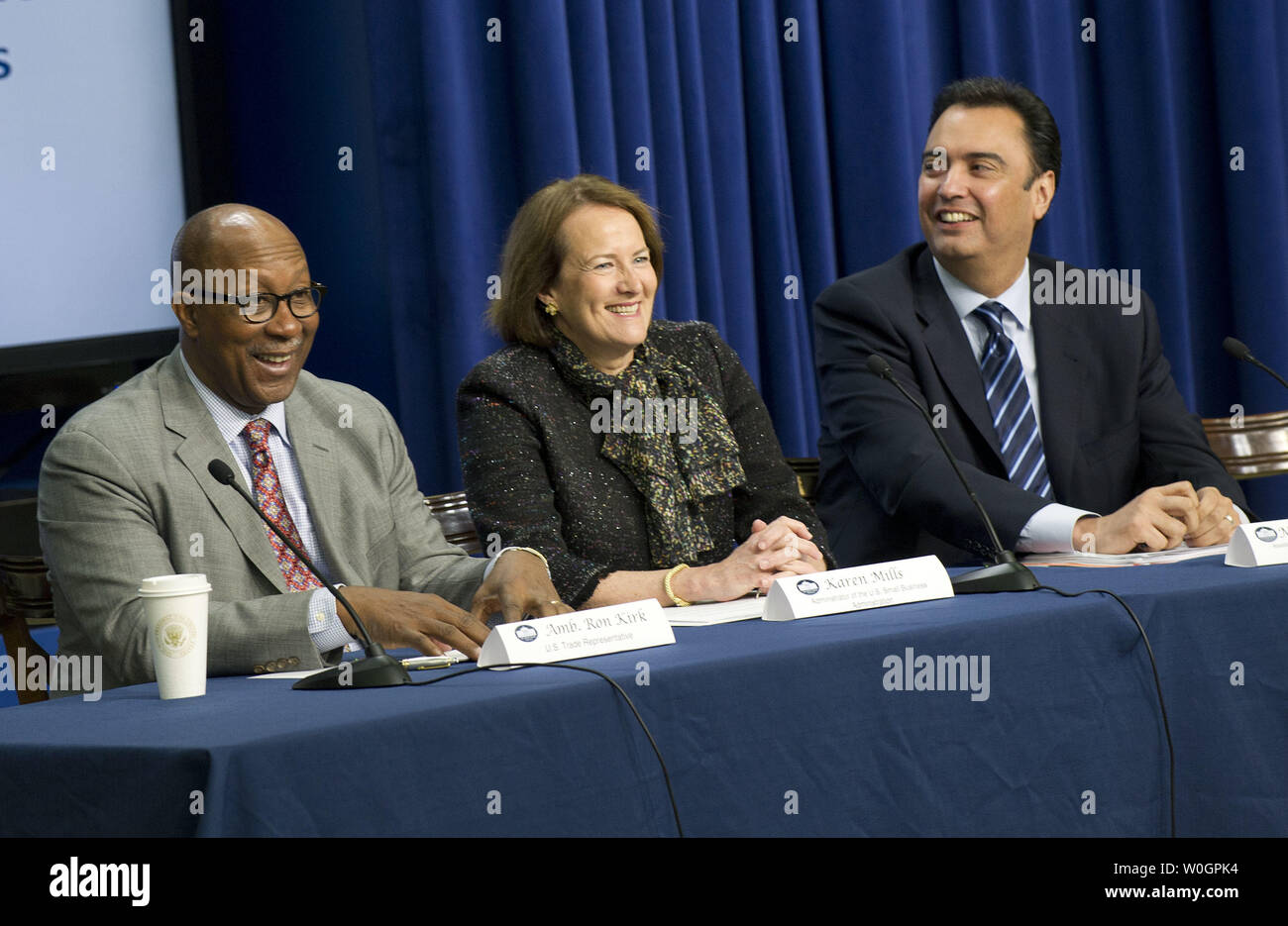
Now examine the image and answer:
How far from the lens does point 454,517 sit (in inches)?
112

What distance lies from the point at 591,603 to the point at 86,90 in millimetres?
1734

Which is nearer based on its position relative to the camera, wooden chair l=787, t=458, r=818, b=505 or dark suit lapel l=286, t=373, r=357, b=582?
dark suit lapel l=286, t=373, r=357, b=582

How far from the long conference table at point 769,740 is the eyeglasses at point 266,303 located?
0.61 metres

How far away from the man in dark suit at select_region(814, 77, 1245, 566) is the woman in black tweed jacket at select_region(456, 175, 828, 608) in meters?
0.21

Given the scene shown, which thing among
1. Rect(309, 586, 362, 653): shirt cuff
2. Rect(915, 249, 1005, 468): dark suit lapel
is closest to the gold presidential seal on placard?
Rect(309, 586, 362, 653): shirt cuff

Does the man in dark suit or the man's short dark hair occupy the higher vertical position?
the man's short dark hair

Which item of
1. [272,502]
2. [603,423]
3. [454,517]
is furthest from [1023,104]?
[272,502]

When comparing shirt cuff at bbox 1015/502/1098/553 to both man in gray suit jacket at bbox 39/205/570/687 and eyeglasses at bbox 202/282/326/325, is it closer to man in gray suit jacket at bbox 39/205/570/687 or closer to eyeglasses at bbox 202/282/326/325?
man in gray suit jacket at bbox 39/205/570/687

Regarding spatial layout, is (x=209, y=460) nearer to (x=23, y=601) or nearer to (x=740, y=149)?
(x=23, y=601)

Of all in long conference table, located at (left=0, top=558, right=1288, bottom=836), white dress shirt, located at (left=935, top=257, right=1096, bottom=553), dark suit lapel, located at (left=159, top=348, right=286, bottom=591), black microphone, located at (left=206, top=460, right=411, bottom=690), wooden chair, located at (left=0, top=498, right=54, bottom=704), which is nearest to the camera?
long conference table, located at (left=0, top=558, right=1288, bottom=836)

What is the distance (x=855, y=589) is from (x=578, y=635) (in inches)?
17.4

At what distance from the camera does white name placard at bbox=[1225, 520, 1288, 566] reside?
6.86ft

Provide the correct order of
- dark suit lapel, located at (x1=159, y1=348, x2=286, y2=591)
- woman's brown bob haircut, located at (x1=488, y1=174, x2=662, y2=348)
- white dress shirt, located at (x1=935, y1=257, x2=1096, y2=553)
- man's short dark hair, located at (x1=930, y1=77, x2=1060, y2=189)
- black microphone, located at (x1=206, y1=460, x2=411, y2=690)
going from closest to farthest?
1. black microphone, located at (x1=206, y1=460, x2=411, y2=690)
2. dark suit lapel, located at (x1=159, y1=348, x2=286, y2=591)
3. woman's brown bob haircut, located at (x1=488, y1=174, x2=662, y2=348)
4. white dress shirt, located at (x1=935, y1=257, x2=1096, y2=553)
5. man's short dark hair, located at (x1=930, y1=77, x2=1060, y2=189)

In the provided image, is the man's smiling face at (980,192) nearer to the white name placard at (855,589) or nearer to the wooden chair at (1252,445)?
the wooden chair at (1252,445)
